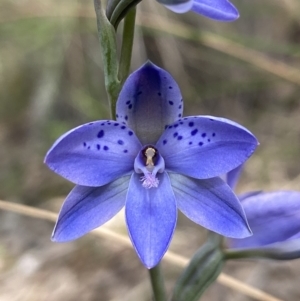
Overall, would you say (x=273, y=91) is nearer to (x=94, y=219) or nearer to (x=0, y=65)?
(x=0, y=65)

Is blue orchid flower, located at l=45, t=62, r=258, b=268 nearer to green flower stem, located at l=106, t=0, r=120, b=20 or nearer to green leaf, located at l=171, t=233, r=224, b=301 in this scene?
green flower stem, located at l=106, t=0, r=120, b=20

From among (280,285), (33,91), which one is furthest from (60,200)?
(280,285)

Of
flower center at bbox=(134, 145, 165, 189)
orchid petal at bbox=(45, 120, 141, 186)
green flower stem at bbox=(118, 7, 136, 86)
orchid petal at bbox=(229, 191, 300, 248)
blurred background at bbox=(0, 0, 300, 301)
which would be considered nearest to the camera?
orchid petal at bbox=(45, 120, 141, 186)

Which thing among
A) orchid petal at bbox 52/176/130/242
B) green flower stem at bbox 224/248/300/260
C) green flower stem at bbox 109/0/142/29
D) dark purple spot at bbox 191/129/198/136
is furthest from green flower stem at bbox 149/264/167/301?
green flower stem at bbox 109/0/142/29

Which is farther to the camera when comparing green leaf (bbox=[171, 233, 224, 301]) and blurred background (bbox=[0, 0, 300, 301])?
blurred background (bbox=[0, 0, 300, 301])

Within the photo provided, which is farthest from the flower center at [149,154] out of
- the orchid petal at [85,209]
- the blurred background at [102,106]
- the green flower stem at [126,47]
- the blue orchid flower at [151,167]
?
the blurred background at [102,106]

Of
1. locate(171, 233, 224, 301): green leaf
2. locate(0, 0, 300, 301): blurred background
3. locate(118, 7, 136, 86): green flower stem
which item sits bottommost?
locate(0, 0, 300, 301): blurred background

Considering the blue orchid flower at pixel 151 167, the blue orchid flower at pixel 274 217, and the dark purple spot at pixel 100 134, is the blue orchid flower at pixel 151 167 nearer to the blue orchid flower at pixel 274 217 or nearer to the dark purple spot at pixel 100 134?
the dark purple spot at pixel 100 134
